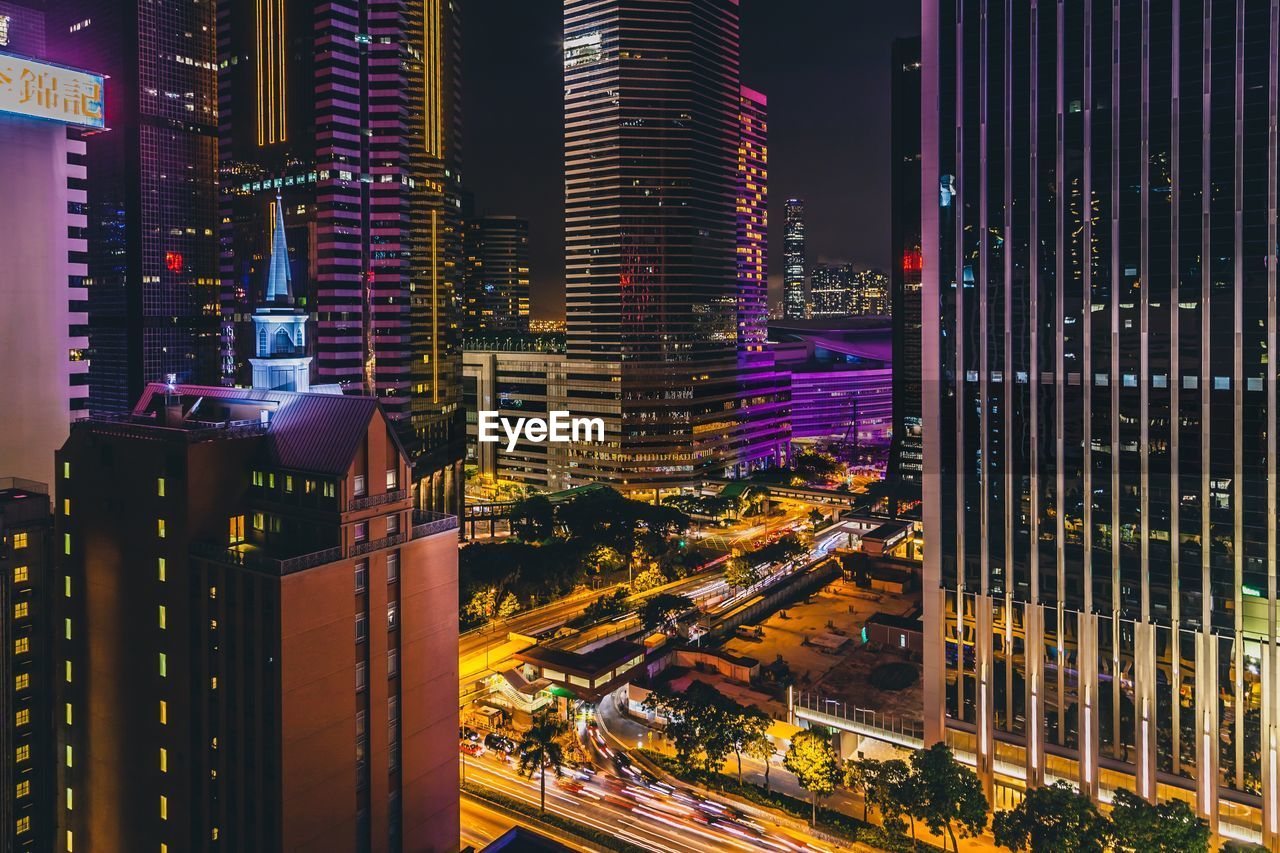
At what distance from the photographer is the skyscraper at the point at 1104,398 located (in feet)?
141

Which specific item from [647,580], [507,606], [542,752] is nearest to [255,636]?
[542,752]

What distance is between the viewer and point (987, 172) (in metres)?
49.4

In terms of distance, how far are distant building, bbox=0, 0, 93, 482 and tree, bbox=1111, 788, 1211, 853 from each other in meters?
58.5

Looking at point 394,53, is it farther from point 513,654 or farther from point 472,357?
Answer: point 513,654

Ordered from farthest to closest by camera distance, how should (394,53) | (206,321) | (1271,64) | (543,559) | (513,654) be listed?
(206,321), (394,53), (543,559), (513,654), (1271,64)

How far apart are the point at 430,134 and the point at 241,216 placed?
946 inches

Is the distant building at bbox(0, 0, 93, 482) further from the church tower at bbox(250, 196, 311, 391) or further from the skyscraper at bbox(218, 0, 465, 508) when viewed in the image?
the skyscraper at bbox(218, 0, 465, 508)

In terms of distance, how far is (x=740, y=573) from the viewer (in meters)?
85.4

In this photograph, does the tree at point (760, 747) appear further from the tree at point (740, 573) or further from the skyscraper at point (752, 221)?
the skyscraper at point (752, 221)

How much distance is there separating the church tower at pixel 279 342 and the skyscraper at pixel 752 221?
107 metres

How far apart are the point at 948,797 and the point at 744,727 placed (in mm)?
11637

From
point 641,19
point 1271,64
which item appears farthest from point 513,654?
point 641,19

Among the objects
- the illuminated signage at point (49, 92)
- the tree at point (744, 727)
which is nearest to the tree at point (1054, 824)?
the tree at point (744, 727)

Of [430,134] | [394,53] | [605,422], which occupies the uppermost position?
[394,53]
